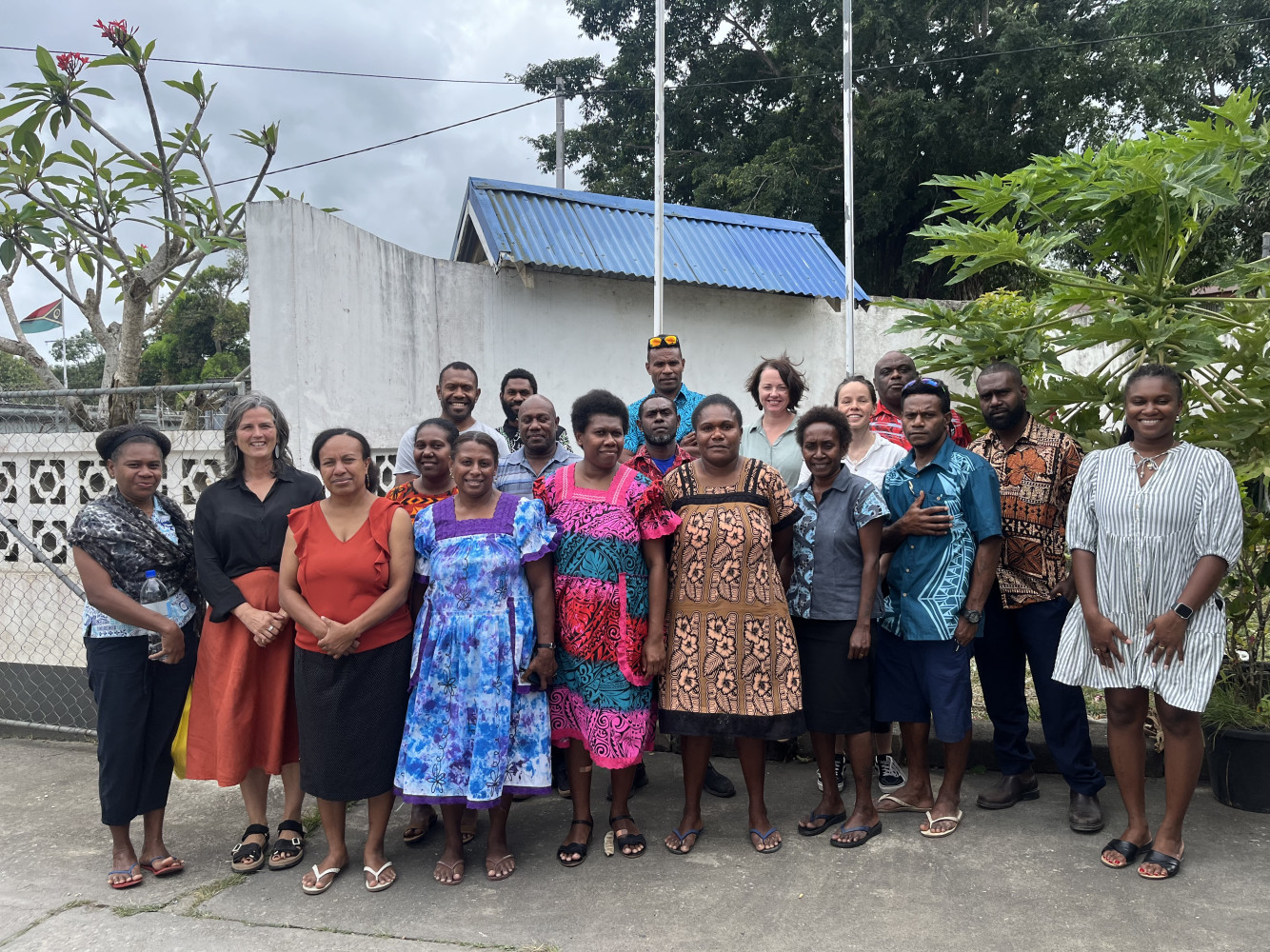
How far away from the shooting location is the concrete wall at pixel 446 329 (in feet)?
20.5

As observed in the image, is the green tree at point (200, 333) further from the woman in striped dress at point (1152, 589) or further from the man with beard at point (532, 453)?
the woman in striped dress at point (1152, 589)

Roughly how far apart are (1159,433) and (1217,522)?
35 centimetres

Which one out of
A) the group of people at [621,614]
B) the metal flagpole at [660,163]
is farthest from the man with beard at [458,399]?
the metal flagpole at [660,163]

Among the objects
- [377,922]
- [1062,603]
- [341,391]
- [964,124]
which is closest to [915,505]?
[1062,603]

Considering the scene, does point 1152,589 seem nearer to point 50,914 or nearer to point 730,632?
point 730,632

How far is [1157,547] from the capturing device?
332 centimetres

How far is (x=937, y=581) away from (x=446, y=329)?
609 centimetres

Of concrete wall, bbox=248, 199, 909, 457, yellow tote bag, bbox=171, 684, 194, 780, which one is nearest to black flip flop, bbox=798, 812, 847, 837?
yellow tote bag, bbox=171, 684, 194, 780

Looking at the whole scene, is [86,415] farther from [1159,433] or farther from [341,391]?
[1159,433]

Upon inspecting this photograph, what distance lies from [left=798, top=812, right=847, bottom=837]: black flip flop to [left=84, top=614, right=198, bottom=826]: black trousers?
2399 mm

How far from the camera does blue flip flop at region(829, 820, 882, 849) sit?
366 centimetres

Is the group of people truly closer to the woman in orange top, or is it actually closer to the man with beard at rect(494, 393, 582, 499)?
the woman in orange top

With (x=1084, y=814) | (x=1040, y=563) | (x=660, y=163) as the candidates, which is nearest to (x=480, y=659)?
(x=1040, y=563)

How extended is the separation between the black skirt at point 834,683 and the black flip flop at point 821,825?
389 millimetres
